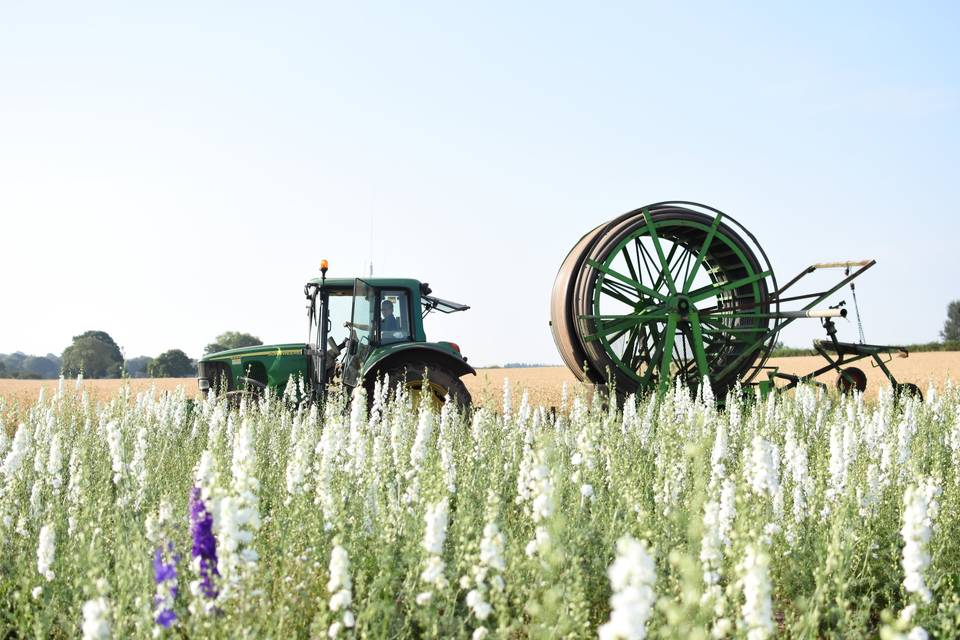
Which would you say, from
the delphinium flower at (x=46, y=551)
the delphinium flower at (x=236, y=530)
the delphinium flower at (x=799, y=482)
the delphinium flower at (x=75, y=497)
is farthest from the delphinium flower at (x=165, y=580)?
the delphinium flower at (x=799, y=482)

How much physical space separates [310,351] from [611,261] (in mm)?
3923

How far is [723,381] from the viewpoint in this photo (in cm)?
1070

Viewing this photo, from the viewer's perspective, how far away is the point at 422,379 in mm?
8383

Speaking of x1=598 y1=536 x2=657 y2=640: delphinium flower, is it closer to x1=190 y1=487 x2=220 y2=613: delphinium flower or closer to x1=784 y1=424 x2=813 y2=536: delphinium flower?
x1=190 y1=487 x2=220 y2=613: delphinium flower

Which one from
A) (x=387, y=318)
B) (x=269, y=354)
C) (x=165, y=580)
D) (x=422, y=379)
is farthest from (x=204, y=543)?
(x=269, y=354)

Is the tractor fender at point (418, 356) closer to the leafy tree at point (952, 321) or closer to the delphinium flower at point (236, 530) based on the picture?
the delphinium flower at point (236, 530)

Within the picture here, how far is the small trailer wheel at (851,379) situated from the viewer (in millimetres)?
11586

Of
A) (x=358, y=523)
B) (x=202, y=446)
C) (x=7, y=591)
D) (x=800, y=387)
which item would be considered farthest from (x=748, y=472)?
(x=800, y=387)

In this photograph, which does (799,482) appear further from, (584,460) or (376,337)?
(376,337)

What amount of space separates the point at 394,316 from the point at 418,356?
2.13 ft

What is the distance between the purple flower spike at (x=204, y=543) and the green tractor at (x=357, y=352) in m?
5.30

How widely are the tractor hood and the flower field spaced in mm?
3119

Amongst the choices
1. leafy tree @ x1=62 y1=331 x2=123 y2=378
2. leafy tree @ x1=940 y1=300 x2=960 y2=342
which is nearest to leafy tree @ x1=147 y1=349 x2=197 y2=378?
leafy tree @ x1=62 y1=331 x2=123 y2=378

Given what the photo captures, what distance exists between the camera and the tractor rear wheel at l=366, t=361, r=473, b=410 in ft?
27.2
